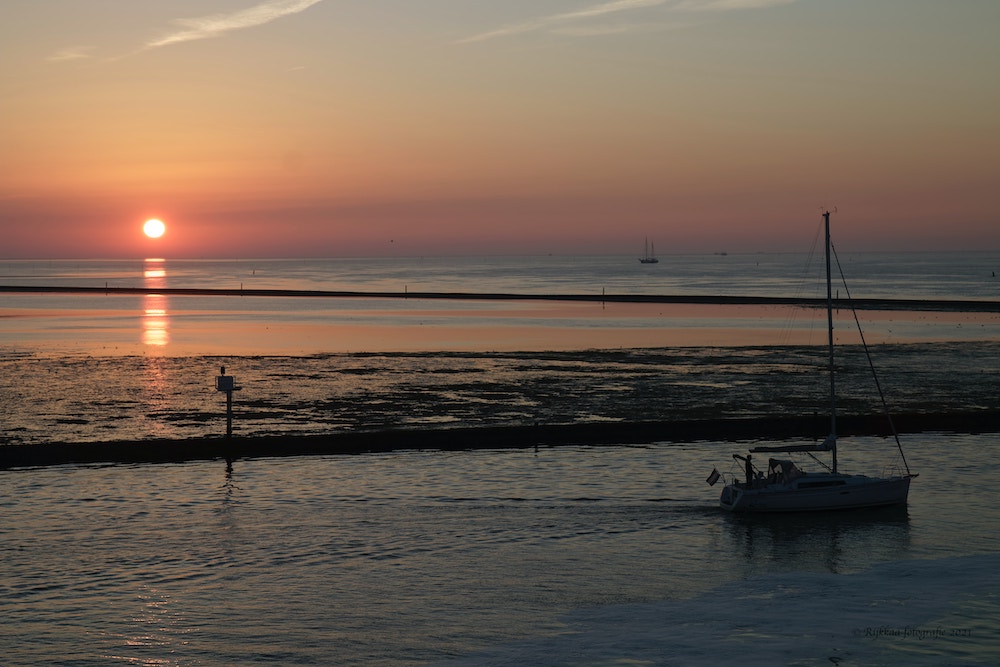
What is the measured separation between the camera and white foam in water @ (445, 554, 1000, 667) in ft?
77.9

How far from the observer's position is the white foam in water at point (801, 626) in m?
23.8

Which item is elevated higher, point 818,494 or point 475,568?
point 818,494

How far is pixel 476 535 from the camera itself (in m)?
34.9

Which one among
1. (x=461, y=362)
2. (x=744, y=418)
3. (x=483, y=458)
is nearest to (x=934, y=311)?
(x=461, y=362)

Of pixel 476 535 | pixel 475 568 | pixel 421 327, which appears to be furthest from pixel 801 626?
pixel 421 327

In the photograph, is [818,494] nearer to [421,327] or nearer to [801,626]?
[801,626]

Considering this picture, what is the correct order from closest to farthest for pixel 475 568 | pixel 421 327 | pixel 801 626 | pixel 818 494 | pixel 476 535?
pixel 801 626 < pixel 475 568 < pixel 476 535 < pixel 818 494 < pixel 421 327

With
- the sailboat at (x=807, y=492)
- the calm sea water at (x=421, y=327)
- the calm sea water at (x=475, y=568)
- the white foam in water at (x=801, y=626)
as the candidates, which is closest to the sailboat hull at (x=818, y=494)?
the sailboat at (x=807, y=492)

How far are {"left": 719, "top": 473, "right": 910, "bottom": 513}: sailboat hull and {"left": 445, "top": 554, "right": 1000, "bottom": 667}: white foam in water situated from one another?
7.41 m

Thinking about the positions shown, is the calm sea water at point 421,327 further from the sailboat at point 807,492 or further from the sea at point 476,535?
the sailboat at point 807,492

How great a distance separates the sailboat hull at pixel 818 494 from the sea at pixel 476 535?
0.66 m

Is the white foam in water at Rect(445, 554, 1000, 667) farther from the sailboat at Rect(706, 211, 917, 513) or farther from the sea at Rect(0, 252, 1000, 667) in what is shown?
the sailboat at Rect(706, 211, 917, 513)

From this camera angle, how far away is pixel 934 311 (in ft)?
468

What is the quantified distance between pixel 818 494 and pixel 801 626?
13202mm
